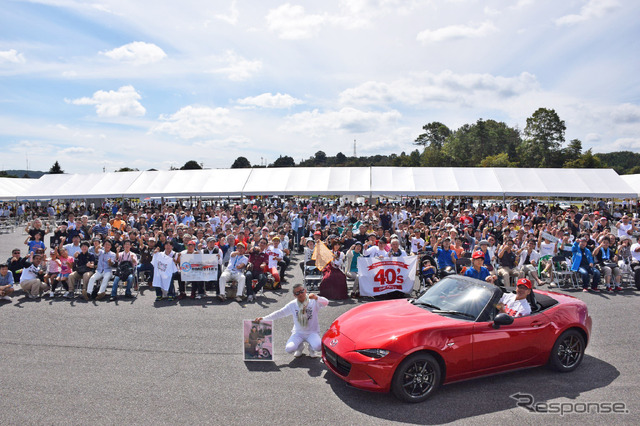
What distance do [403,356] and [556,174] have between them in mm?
28112

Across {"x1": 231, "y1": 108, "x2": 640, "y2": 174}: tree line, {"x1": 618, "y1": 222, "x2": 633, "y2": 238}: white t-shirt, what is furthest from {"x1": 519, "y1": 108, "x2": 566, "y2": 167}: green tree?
{"x1": 618, "y1": 222, "x2": 633, "y2": 238}: white t-shirt

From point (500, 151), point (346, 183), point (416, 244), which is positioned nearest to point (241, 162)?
point (500, 151)

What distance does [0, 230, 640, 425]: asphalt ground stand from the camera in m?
4.60

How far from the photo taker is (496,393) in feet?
16.8

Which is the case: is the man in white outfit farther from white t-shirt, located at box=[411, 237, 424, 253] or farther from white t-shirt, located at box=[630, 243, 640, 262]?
white t-shirt, located at box=[630, 243, 640, 262]

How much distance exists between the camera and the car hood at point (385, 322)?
5016mm

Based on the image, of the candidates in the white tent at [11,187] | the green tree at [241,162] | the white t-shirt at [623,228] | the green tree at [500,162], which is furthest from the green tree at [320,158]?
the white t-shirt at [623,228]

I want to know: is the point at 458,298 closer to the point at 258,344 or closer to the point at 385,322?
the point at 385,322

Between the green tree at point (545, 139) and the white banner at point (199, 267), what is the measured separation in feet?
247

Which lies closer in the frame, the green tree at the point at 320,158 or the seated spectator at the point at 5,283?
the seated spectator at the point at 5,283

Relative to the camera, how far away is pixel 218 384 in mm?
5402

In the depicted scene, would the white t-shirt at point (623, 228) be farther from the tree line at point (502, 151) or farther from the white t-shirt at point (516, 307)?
the tree line at point (502, 151)

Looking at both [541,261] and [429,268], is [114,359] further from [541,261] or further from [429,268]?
[541,261]

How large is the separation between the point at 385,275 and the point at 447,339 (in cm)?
547
